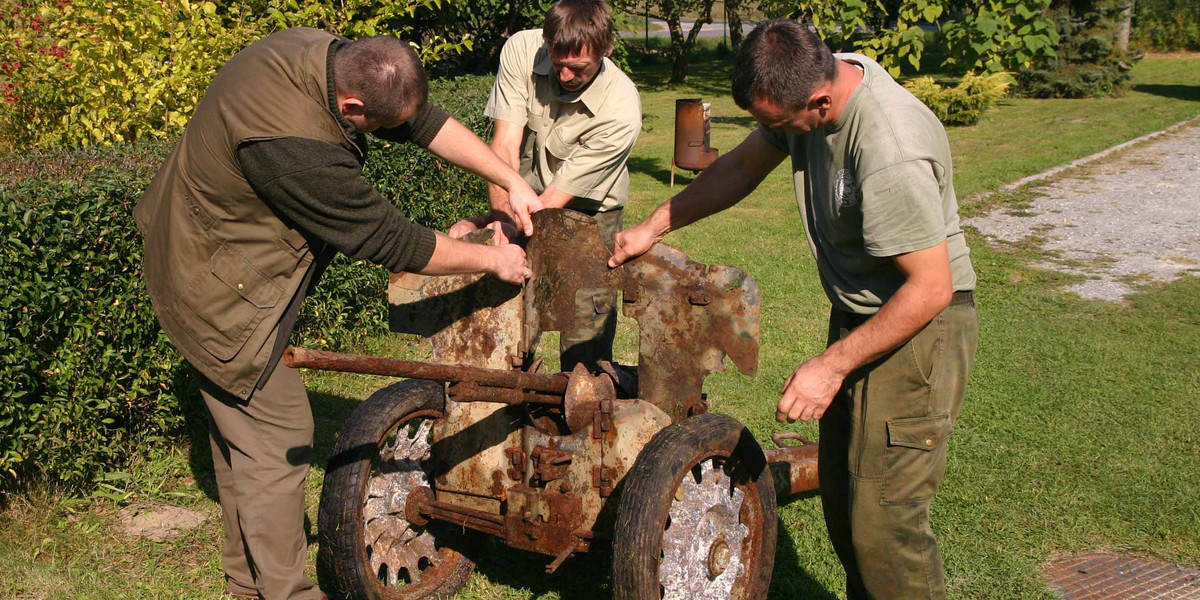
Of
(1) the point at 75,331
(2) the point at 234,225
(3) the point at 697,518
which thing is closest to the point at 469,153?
(2) the point at 234,225

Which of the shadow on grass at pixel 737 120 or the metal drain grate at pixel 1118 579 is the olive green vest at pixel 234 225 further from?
the shadow on grass at pixel 737 120

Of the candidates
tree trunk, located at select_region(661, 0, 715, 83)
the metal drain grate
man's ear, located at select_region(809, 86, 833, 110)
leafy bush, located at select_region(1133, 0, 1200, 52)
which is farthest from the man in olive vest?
leafy bush, located at select_region(1133, 0, 1200, 52)

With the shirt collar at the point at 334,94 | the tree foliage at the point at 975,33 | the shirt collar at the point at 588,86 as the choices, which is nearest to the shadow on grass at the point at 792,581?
the shirt collar at the point at 588,86

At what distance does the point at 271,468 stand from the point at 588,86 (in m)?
2.20

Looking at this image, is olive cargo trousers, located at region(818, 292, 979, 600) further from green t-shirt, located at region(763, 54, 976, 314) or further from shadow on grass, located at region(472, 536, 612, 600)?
shadow on grass, located at region(472, 536, 612, 600)

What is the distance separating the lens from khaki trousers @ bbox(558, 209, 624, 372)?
461 cm

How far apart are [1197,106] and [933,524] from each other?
756 inches

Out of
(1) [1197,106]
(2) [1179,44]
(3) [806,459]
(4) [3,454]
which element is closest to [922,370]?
(3) [806,459]

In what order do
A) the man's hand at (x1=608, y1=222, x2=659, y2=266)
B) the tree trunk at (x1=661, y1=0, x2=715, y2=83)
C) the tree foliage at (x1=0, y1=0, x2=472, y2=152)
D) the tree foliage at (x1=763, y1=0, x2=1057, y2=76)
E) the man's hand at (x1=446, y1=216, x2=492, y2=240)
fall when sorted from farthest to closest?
1. the tree trunk at (x1=661, y1=0, x2=715, y2=83)
2. the tree foliage at (x1=763, y1=0, x2=1057, y2=76)
3. the tree foliage at (x1=0, y1=0, x2=472, y2=152)
4. the man's hand at (x1=446, y1=216, x2=492, y2=240)
5. the man's hand at (x1=608, y1=222, x2=659, y2=266)

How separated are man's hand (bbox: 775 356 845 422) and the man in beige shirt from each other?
1574 mm

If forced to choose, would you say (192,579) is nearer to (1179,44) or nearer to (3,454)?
(3,454)

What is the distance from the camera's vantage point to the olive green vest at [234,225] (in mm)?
3164

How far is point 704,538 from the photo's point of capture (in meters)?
3.57

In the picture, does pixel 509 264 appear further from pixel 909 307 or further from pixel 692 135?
pixel 692 135
